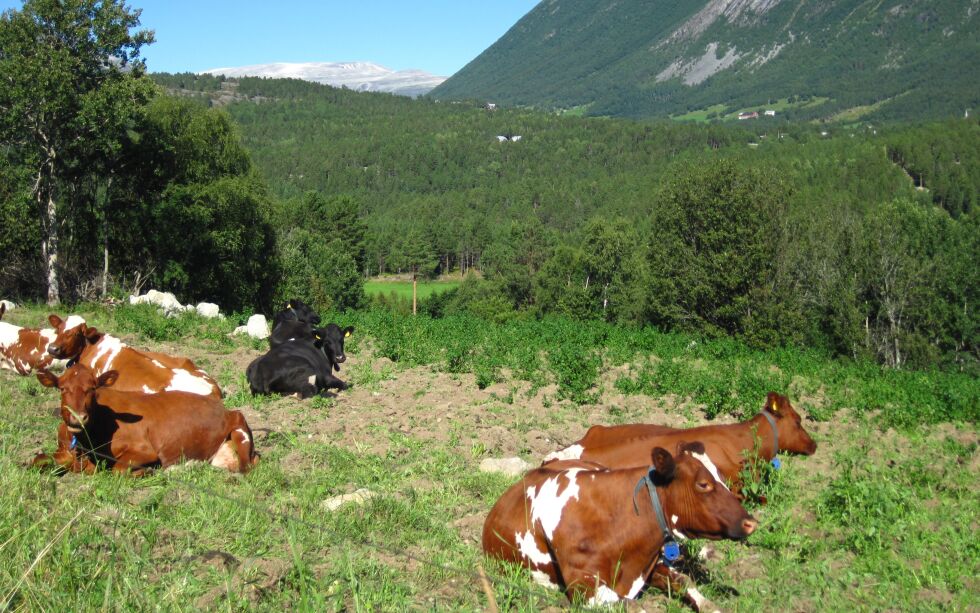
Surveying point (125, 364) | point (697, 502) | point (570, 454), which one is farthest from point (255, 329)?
point (697, 502)

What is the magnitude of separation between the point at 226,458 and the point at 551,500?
3.53 meters

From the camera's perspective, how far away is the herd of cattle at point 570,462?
4.80 meters

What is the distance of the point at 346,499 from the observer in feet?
20.5

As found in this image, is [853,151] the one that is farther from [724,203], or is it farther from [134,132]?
[134,132]

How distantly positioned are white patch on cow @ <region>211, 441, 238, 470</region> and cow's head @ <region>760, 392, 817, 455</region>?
5459mm

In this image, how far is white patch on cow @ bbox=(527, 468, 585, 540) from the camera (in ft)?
16.7

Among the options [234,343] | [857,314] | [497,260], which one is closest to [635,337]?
[234,343]

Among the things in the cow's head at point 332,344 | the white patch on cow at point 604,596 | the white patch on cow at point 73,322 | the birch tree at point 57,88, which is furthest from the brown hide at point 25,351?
the birch tree at point 57,88

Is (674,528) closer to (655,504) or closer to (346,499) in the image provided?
(655,504)

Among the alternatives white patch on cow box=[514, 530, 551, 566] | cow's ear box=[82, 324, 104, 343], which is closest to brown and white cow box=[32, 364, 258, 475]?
cow's ear box=[82, 324, 104, 343]

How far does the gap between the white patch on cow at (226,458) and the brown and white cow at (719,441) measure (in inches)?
120

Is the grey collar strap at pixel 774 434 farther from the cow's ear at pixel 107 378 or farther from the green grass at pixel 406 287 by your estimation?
the green grass at pixel 406 287

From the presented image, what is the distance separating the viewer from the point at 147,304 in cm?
2108

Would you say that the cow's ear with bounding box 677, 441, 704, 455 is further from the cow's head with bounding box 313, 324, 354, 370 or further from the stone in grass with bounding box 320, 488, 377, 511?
the cow's head with bounding box 313, 324, 354, 370
